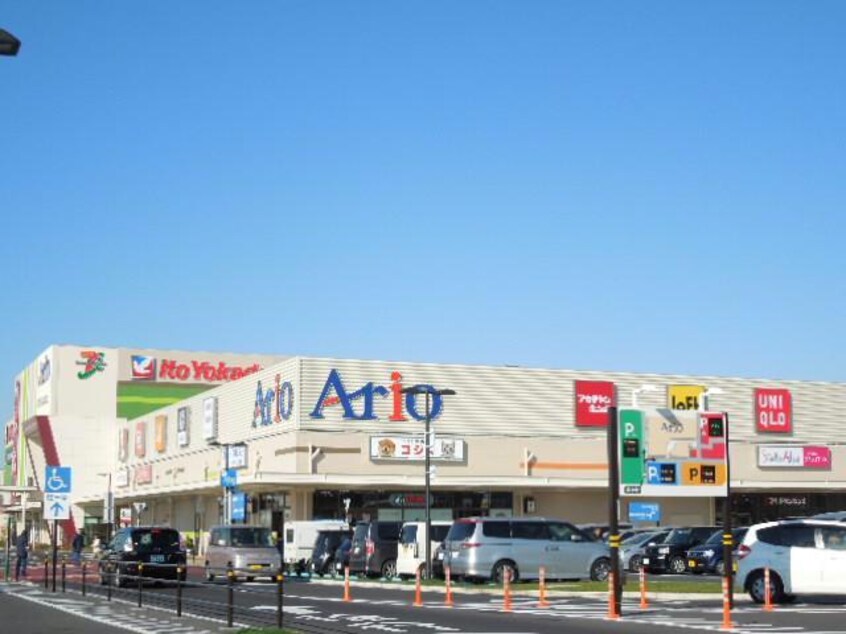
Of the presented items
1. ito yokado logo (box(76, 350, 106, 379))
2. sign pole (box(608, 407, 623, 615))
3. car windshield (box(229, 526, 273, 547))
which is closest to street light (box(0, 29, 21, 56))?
sign pole (box(608, 407, 623, 615))

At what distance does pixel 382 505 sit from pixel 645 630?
39.7 meters

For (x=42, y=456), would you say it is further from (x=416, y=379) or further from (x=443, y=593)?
(x=443, y=593)

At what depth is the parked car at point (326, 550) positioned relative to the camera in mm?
46375

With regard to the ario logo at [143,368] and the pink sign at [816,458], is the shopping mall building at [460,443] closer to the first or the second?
the pink sign at [816,458]

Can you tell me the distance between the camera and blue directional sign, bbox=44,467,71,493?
37666 millimetres

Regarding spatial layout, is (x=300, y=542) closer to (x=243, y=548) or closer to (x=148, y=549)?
(x=243, y=548)

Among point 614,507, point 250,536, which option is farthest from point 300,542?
point 614,507

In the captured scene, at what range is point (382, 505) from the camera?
196 ft

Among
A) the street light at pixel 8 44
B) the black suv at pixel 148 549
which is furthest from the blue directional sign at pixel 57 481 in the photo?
the street light at pixel 8 44

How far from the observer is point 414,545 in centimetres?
3981

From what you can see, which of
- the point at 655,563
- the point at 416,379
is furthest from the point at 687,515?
the point at 655,563

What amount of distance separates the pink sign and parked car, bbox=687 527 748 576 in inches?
1017

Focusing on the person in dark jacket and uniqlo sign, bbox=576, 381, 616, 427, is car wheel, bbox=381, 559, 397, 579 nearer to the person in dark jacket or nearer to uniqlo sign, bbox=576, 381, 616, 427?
the person in dark jacket

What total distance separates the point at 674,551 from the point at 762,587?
1650 cm
